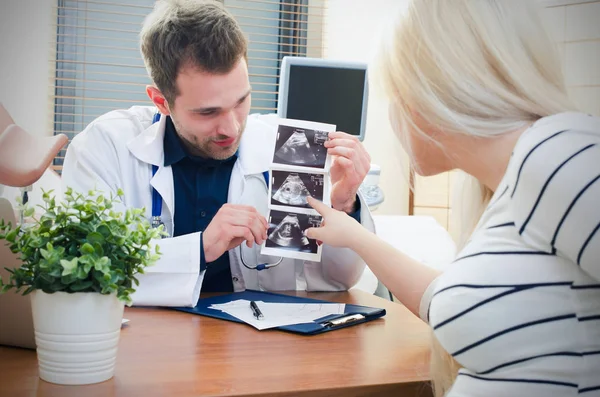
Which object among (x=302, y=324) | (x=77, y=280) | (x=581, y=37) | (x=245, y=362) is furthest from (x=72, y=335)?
(x=581, y=37)

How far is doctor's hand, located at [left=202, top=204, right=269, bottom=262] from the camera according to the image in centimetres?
168

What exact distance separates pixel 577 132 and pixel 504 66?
19cm

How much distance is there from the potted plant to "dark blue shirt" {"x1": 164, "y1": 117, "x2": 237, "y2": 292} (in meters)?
0.98

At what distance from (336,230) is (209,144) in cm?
71

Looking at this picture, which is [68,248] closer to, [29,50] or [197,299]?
[197,299]

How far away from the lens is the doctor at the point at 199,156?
195cm

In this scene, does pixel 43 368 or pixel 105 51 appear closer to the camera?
pixel 43 368

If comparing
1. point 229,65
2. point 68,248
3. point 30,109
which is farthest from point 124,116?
point 30,109

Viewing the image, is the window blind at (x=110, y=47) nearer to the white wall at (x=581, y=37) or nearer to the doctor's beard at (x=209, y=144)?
the white wall at (x=581, y=37)

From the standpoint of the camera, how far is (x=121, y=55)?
158 inches

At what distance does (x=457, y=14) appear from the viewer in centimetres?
104

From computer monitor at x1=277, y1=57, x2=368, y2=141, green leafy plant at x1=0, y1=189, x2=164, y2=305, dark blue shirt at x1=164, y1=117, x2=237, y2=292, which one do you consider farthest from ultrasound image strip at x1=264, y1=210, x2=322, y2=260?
computer monitor at x1=277, y1=57, x2=368, y2=141

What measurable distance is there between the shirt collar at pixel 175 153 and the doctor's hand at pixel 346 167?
0.44 metres

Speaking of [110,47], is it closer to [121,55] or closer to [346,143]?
[121,55]
